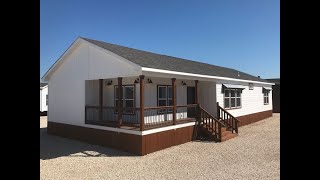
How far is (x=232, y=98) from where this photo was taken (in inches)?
690

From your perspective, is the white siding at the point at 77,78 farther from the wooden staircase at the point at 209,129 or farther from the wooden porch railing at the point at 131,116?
the wooden staircase at the point at 209,129

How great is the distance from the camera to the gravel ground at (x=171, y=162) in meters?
7.18

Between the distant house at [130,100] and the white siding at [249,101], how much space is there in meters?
0.16

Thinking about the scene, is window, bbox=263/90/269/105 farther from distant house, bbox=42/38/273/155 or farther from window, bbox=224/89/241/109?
distant house, bbox=42/38/273/155

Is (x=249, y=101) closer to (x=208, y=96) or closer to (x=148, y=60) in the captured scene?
(x=208, y=96)

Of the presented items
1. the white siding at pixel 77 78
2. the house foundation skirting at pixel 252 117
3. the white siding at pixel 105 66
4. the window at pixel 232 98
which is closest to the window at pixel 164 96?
the white siding at pixel 105 66

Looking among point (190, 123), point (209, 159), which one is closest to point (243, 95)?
point (190, 123)

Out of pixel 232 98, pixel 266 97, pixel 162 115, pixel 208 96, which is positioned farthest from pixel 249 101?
pixel 162 115

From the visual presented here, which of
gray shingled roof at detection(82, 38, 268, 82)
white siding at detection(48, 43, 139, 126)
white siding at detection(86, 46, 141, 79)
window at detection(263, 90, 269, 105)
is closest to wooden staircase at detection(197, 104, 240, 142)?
gray shingled roof at detection(82, 38, 268, 82)

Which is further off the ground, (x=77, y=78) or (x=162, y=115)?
(x=77, y=78)

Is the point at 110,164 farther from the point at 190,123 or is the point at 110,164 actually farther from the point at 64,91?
the point at 64,91

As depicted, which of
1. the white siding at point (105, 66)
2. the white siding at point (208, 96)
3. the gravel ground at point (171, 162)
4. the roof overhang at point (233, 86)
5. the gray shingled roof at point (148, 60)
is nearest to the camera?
the gravel ground at point (171, 162)

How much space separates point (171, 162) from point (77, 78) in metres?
7.79

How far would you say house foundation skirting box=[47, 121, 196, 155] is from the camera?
10031mm
